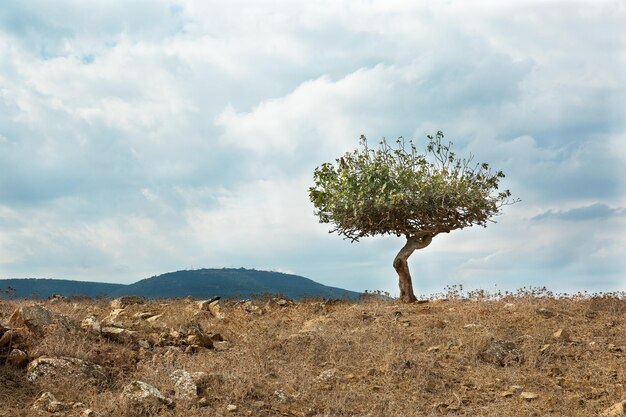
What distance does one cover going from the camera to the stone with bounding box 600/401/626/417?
33.4 ft

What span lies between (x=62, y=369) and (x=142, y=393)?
6.68 feet

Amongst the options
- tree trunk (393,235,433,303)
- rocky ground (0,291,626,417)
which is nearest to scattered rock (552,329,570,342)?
rocky ground (0,291,626,417)

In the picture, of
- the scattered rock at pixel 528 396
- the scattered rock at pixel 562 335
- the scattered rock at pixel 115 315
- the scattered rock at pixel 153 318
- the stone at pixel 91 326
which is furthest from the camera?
the scattered rock at pixel 115 315

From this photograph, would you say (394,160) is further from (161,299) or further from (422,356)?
(422,356)

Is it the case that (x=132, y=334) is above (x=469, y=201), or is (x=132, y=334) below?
below

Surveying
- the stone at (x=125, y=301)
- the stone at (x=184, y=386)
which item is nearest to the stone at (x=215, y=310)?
the stone at (x=125, y=301)

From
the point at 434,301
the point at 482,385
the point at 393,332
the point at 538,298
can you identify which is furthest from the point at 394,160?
the point at 482,385

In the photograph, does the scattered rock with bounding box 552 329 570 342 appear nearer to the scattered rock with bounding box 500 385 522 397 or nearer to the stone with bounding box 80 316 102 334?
the scattered rock with bounding box 500 385 522 397

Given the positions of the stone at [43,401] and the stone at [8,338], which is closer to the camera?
the stone at [43,401]

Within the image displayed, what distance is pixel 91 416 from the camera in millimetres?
9273

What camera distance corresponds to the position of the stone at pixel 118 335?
1339 centimetres

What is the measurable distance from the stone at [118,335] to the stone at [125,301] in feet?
25.3

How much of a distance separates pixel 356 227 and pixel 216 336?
8.85 m

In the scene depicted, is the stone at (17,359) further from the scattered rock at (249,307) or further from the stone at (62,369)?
the scattered rock at (249,307)
